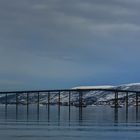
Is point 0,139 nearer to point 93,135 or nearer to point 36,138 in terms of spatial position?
point 36,138

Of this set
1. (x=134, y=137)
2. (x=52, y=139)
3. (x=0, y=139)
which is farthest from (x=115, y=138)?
(x=0, y=139)

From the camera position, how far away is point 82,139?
59375 mm

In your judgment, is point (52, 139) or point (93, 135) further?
point (93, 135)

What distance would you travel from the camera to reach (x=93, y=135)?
212 feet

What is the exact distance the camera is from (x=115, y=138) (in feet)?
198

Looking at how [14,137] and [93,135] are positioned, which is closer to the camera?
[14,137]

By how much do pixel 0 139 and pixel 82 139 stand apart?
8.05 metres

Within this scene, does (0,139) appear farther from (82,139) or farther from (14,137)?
(82,139)

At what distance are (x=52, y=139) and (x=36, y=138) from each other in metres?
2.03

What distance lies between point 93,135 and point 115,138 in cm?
488

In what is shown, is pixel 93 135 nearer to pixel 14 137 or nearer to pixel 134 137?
pixel 134 137

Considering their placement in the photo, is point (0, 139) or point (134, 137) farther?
point (134, 137)

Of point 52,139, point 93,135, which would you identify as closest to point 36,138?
point 52,139

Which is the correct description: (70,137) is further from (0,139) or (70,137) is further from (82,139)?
(0,139)
